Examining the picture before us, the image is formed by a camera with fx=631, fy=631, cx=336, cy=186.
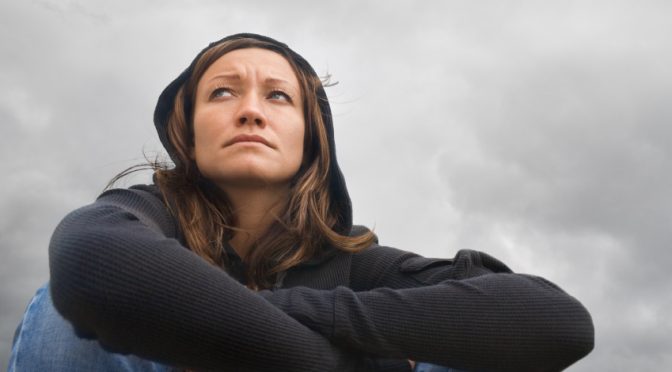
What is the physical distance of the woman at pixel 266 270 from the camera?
2.04 metres

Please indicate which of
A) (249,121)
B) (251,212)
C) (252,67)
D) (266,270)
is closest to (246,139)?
(249,121)

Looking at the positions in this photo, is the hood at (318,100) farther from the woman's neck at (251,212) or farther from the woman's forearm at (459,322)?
the woman's forearm at (459,322)

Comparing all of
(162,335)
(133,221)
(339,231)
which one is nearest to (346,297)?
(162,335)

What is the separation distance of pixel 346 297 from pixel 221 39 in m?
2.29

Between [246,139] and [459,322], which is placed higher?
[246,139]

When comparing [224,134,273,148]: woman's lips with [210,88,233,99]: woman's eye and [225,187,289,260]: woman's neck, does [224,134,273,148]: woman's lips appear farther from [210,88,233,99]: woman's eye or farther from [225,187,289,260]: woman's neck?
[210,88,233,99]: woman's eye

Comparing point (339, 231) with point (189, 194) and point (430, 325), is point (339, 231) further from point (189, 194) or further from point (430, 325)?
point (430, 325)

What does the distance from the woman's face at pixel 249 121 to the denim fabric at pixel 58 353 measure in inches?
43.1

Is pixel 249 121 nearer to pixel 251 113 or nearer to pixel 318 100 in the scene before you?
pixel 251 113

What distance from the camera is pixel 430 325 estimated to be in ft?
7.70

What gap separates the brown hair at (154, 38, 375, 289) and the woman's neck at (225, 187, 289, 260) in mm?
39

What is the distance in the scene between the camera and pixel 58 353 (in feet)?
7.99

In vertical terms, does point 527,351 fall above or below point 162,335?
above

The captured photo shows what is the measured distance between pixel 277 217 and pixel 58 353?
1.35m
